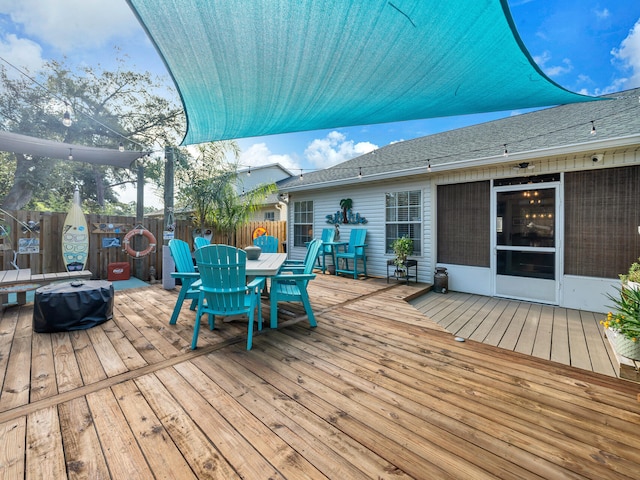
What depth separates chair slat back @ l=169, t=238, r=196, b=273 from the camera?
348 centimetres

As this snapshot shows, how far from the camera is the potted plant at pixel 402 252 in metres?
5.72

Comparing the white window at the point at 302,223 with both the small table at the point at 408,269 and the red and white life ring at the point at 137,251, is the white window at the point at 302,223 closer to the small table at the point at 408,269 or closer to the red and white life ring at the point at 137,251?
the small table at the point at 408,269

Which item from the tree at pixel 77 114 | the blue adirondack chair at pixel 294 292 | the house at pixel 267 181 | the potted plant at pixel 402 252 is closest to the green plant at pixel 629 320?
the blue adirondack chair at pixel 294 292

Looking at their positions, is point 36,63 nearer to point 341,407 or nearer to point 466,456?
point 341,407

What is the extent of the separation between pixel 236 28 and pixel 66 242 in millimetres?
5846

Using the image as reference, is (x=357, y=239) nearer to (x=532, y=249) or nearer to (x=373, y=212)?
(x=373, y=212)

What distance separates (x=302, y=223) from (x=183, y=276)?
521 centimetres

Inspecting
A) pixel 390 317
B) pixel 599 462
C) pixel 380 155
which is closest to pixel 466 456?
pixel 599 462

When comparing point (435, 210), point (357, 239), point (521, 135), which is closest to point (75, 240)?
point (357, 239)

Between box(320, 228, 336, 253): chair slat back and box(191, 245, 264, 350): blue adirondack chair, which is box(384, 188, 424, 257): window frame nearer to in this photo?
box(320, 228, 336, 253): chair slat back

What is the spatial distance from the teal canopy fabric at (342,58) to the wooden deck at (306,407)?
236cm

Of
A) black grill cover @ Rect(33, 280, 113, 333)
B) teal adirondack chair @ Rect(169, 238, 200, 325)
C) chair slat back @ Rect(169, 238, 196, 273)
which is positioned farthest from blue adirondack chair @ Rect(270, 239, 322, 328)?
black grill cover @ Rect(33, 280, 113, 333)

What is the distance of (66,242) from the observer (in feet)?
17.3

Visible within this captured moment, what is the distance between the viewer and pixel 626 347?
229cm
